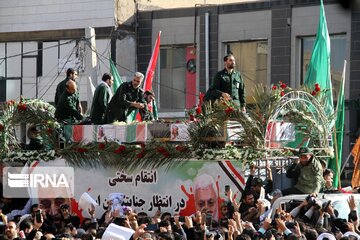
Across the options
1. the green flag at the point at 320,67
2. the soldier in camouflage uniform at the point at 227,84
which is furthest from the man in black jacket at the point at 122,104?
the green flag at the point at 320,67

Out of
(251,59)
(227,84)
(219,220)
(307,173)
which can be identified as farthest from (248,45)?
(219,220)

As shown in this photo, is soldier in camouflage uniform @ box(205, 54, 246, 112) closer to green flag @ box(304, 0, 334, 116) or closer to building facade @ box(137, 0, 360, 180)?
green flag @ box(304, 0, 334, 116)

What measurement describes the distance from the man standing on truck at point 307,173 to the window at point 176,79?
64.0 ft

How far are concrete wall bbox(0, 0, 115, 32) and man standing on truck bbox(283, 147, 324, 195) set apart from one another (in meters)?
20.3

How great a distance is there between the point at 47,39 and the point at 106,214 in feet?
70.7

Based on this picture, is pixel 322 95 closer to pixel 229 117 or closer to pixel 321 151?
pixel 321 151

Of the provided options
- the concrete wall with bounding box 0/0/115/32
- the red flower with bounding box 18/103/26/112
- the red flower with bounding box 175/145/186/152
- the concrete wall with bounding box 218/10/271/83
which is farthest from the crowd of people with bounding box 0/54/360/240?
the concrete wall with bounding box 0/0/115/32

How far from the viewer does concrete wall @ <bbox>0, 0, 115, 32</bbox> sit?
116 feet

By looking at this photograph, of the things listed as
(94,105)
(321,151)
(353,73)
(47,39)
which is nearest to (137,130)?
(94,105)

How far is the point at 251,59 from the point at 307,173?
18723 millimetres

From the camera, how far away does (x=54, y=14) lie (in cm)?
3656

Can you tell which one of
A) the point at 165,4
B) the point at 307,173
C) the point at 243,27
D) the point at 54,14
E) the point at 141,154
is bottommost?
the point at 307,173

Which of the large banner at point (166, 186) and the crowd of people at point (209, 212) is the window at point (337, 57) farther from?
the large banner at point (166, 186)

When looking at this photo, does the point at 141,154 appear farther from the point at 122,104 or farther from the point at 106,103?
the point at 106,103
